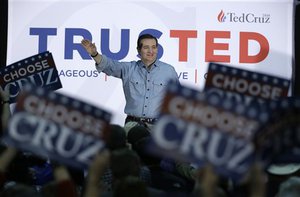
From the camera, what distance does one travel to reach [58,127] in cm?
205

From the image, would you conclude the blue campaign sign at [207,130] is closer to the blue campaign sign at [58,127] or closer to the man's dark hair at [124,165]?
the blue campaign sign at [58,127]

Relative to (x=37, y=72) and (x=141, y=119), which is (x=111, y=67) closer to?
(x=141, y=119)

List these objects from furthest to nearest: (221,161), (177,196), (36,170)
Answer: (36,170), (177,196), (221,161)

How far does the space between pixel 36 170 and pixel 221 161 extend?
1427 mm

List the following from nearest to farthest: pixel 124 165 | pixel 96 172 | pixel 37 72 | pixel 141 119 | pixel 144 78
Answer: pixel 96 172, pixel 124 165, pixel 37 72, pixel 141 119, pixel 144 78

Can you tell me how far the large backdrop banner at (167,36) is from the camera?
201 inches

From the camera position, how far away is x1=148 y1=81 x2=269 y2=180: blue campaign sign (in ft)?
6.38

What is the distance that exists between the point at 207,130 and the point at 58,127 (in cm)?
48

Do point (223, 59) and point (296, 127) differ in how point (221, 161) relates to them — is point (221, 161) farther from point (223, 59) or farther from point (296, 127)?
point (223, 59)

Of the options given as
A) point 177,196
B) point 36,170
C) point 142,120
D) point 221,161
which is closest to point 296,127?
point 221,161

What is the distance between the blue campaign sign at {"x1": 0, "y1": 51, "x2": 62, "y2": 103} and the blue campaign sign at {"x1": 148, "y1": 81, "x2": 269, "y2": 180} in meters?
1.10

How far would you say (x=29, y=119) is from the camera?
2037mm

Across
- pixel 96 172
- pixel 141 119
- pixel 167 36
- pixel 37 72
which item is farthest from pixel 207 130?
pixel 167 36

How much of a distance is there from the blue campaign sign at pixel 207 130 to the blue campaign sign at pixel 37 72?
3.62 ft
